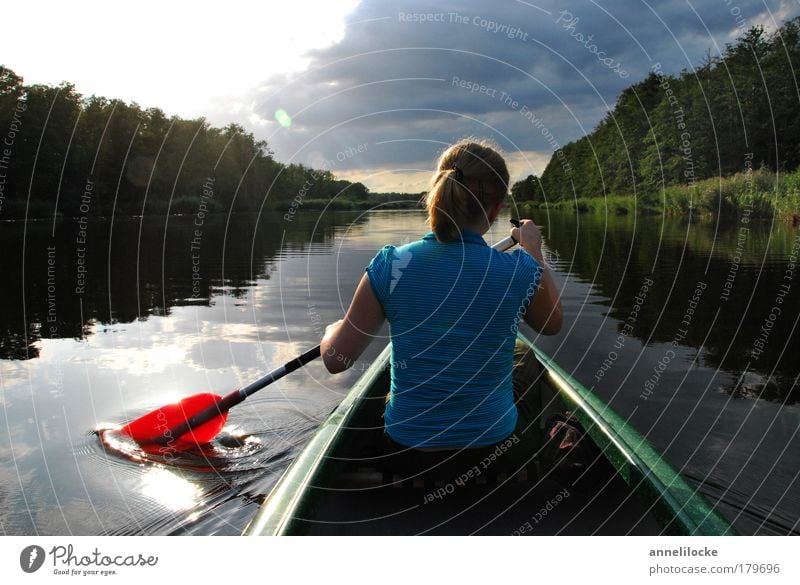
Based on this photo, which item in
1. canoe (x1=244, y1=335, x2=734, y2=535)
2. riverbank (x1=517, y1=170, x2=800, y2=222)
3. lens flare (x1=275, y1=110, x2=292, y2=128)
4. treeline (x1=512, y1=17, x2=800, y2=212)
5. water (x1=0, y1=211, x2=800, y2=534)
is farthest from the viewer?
treeline (x1=512, y1=17, x2=800, y2=212)

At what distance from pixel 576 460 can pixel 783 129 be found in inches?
1621

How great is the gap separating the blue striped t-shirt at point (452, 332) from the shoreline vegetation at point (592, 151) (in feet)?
84.6

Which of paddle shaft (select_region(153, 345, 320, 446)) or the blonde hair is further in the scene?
paddle shaft (select_region(153, 345, 320, 446))

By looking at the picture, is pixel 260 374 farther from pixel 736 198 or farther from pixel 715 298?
pixel 736 198

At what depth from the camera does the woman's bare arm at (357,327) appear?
8.99 ft

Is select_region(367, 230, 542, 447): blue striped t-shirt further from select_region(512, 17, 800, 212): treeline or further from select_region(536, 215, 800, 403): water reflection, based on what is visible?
select_region(512, 17, 800, 212): treeline

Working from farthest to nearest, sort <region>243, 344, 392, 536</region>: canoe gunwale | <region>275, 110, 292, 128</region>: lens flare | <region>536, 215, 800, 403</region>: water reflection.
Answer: <region>536, 215, 800, 403</region>: water reflection, <region>275, 110, 292, 128</region>: lens flare, <region>243, 344, 392, 536</region>: canoe gunwale

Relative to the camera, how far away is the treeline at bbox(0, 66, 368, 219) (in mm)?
42031

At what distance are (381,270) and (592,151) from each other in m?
53.9

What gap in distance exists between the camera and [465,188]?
275cm

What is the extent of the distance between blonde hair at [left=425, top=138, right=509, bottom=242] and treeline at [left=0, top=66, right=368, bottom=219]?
3491 cm

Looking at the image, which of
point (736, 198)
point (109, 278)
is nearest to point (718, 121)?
point (736, 198)


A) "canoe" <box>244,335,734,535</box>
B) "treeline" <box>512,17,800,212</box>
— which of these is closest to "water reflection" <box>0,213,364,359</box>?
"canoe" <box>244,335,734,535</box>

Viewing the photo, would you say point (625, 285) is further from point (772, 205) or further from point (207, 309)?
point (772, 205)
